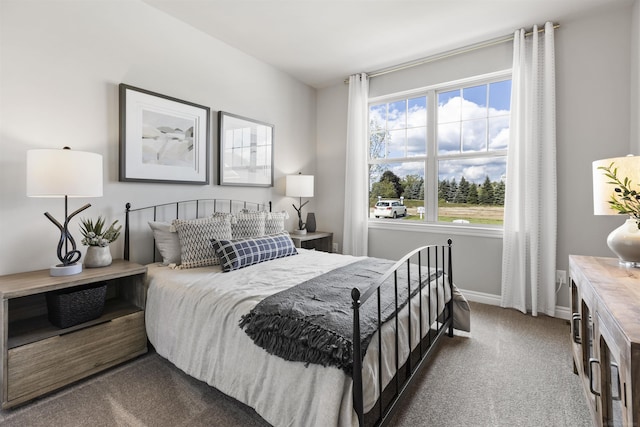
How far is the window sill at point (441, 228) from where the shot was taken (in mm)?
3242

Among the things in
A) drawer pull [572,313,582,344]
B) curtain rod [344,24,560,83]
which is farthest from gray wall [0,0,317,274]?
drawer pull [572,313,582,344]

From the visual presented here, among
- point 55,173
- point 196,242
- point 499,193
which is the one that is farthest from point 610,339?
point 55,173

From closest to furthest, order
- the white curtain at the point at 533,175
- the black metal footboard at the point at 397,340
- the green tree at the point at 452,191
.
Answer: the black metal footboard at the point at 397,340, the white curtain at the point at 533,175, the green tree at the point at 452,191

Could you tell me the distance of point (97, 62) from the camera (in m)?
2.28

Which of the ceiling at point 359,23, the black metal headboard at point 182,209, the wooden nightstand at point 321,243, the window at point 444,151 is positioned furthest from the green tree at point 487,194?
the black metal headboard at point 182,209

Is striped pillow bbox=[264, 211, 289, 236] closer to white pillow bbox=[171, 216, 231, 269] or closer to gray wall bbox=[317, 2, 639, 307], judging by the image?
white pillow bbox=[171, 216, 231, 269]

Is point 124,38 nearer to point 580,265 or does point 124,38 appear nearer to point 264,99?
point 264,99

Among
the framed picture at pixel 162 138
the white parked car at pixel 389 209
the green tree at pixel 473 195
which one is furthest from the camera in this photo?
the white parked car at pixel 389 209

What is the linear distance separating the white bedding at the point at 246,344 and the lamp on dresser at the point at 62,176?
24.6 inches

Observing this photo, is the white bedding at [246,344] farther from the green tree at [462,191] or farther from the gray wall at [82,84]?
the green tree at [462,191]

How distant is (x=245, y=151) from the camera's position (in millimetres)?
3400

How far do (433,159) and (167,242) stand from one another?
9.64 ft

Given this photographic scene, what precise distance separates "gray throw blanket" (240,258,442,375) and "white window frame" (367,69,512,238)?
6.11 ft

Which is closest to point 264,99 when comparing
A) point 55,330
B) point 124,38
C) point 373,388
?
point 124,38
